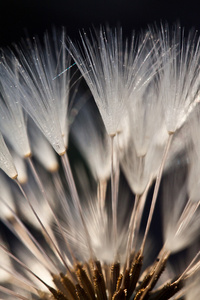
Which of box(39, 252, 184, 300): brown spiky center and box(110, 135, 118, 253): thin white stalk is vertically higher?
box(110, 135, 118, 253): thin white stalk

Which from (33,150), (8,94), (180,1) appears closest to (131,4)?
(180,1)

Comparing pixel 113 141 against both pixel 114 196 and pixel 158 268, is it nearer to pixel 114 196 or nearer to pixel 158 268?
pixel 114 196

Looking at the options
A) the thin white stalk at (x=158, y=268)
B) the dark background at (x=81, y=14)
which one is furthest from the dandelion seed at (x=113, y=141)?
the dark background at (x=81, y=14)

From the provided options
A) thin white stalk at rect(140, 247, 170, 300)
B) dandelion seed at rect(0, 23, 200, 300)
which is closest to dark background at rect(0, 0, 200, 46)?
dandelion seed at rect(0, 23, 200, 300)

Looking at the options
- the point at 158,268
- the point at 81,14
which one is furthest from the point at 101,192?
the point at 81,14

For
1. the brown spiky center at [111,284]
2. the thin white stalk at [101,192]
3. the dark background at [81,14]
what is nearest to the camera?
the brown spiky center at [111,284]

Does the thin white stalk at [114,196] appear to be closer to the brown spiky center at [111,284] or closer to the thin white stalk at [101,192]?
the brown spiky center at [111,284]

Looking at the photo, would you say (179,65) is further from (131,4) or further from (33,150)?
(131,4)

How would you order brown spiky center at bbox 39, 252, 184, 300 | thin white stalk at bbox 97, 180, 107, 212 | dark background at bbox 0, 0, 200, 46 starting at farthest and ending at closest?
dark background at bbox 0, 0, 200, 46, thin white stalk at bbox 97, 180, 107, 212, brown spiky center at bbox 39, 252, 184, 300

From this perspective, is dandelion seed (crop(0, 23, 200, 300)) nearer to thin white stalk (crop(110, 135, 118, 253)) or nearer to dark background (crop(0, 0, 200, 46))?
thin white stalk (crop(110, 135, 118, 253))
